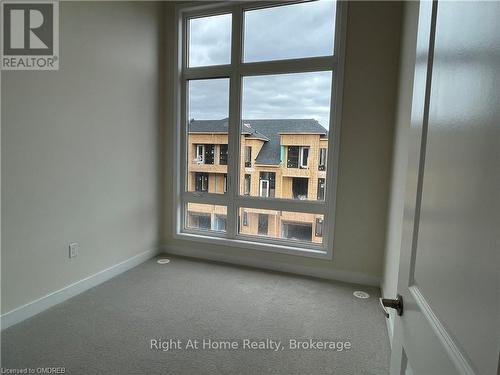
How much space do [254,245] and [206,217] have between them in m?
0.73

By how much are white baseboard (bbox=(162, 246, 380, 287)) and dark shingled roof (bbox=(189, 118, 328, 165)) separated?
Answer: 1.13m

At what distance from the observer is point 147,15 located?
312 cm

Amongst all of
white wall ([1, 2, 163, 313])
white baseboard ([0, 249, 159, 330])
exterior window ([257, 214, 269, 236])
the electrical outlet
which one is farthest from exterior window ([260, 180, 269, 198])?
the electrical outlet

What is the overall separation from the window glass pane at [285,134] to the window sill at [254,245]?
56 cm

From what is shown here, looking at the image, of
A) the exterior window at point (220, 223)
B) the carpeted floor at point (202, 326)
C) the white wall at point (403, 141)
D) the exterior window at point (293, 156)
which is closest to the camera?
the carpeted floor at point (202, 326)

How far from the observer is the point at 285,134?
312cm

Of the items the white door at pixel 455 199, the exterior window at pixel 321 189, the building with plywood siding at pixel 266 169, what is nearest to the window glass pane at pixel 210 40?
the building with plywood siding at pixel 266 169

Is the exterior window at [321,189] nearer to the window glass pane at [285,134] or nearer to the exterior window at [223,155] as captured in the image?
the window glass pane at [285,134]

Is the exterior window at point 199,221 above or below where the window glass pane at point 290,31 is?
below

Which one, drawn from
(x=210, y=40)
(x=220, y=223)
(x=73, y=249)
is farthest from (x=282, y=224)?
(x=210, y=40)

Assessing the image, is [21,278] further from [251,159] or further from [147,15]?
[147,15]

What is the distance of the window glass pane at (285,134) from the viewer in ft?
9.84

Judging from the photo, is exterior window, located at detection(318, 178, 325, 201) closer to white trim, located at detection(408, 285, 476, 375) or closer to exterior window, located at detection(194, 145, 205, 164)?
exterior window, located at detection(194, 145, 205, 164)

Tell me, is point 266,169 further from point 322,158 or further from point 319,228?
point 319,228
